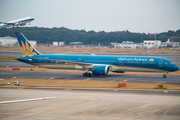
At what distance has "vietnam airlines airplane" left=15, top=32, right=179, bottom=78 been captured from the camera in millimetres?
44719

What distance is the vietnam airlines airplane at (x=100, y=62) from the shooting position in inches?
1761

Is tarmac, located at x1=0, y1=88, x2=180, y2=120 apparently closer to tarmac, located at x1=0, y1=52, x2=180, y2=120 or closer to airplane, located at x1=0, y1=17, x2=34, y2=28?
tarmac, located at x1=0, y1=52, x2=180, y2=120

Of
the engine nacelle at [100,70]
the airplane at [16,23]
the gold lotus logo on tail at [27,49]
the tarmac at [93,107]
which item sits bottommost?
Answer: the tarmac at [93,107]

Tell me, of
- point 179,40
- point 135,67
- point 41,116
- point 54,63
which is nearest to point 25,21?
point 54,63

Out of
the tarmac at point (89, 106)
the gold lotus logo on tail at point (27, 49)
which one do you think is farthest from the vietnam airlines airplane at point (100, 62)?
the tarmac at point (89, 106)

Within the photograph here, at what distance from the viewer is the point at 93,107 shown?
Result: 70.9 ft

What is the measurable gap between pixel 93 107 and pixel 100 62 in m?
26.1

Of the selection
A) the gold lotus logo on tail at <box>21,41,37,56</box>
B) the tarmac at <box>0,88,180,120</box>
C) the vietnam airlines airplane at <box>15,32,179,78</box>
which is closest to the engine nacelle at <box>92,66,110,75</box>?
the vietnam airlines airplane at <box>15,32,179,78</box>

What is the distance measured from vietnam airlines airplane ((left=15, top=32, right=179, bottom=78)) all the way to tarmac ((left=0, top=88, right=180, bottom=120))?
58.3 ft

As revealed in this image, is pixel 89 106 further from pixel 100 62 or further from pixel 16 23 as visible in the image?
pixel 16 23

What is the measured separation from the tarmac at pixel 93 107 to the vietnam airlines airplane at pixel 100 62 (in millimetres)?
17776

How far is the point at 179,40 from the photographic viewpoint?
190 metres

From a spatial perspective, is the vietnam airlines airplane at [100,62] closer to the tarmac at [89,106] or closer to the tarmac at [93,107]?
the tarmac at [89,106]

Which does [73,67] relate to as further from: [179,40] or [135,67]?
[179,40]
